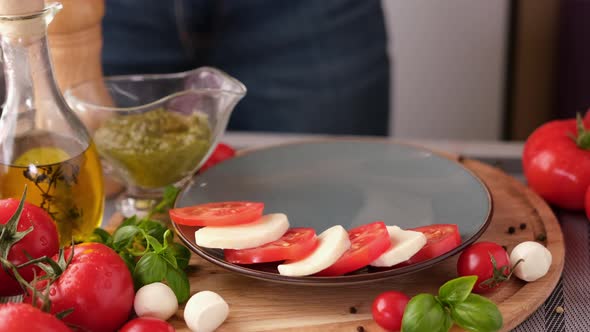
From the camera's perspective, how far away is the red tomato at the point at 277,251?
36.5 inches

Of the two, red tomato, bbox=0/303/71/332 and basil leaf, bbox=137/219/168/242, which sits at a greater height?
red tomato, bbox=0/303/71/332

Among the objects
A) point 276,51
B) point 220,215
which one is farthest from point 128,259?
point 276,51

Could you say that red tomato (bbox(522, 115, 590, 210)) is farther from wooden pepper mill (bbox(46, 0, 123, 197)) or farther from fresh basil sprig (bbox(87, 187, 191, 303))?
wooden pepper mill (bbox(46, 0, 123, 197))

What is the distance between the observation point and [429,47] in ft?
8.89

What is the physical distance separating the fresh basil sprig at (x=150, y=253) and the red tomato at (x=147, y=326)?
95 mm

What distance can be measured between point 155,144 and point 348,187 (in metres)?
0.31

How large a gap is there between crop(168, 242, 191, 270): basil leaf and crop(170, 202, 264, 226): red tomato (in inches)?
1.4

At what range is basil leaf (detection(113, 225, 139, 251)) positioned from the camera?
3.31 ft

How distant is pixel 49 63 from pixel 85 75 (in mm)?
259

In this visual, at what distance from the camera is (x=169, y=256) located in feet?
3.17

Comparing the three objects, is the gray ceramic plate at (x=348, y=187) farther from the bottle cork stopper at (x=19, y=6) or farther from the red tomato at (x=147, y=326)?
the bottle cork stopper at (x=19, y=6)

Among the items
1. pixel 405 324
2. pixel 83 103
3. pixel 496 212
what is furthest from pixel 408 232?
pixel 83 103

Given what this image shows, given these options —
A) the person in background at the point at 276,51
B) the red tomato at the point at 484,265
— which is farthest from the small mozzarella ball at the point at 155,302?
the person in background at the point at 276,51

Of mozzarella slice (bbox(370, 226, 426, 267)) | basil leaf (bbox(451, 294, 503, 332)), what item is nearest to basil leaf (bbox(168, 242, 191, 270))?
mozzarella slice (bbox(370, 226, 426, 267))
